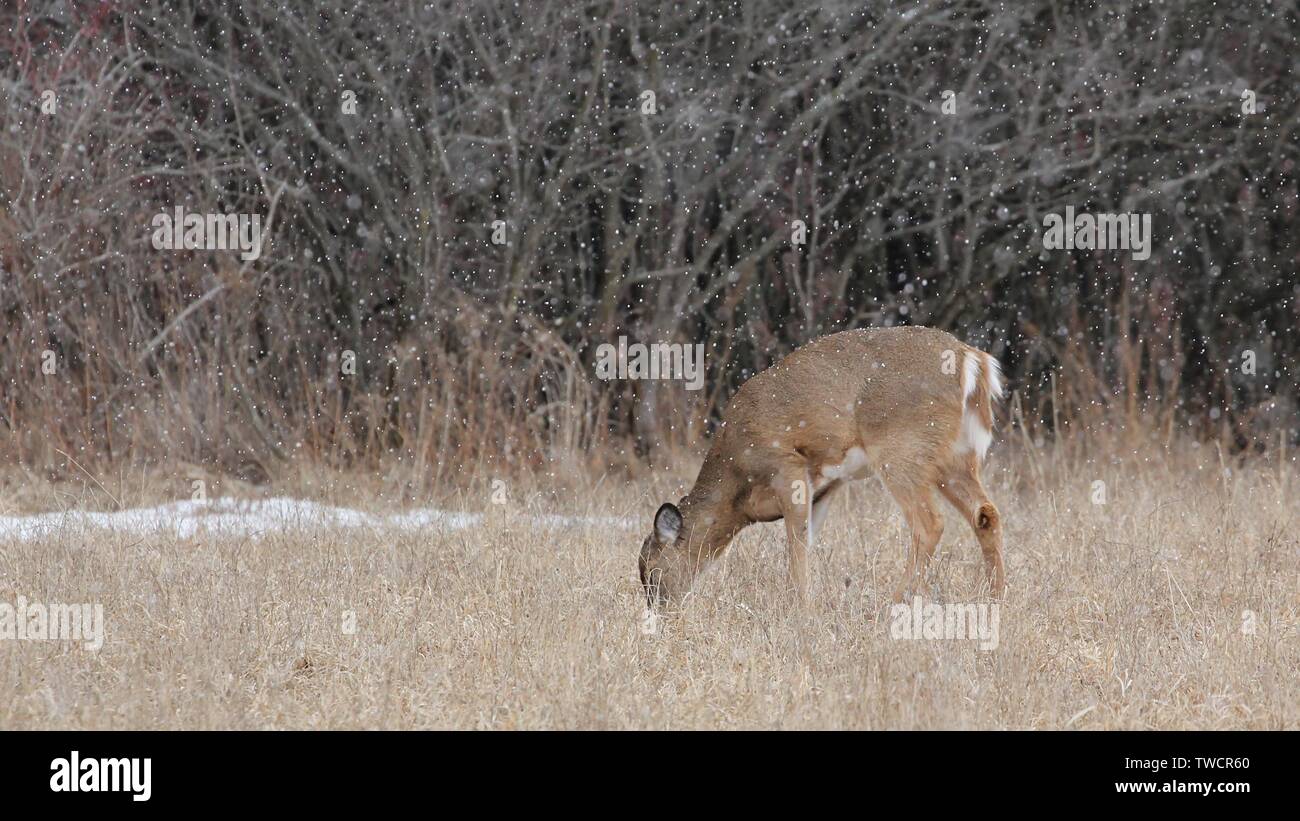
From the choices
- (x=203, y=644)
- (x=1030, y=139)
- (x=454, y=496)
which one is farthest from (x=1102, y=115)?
(x=203, y=644)

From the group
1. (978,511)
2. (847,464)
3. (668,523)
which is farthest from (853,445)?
(668,523)

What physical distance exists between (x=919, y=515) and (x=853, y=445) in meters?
0.46

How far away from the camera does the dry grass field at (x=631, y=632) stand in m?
5.55

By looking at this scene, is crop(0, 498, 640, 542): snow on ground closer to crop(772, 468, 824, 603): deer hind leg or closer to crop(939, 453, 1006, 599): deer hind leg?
crop(772, 468, 824, 603): deer hind leg

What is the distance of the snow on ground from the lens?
869 cm

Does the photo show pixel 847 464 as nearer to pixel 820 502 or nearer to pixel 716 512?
pixel 820 502

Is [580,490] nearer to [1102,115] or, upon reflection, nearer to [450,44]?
[450,44]

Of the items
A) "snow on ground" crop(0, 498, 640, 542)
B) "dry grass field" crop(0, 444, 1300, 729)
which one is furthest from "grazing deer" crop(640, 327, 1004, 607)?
"snow on ground" crop(0, 498, 640, 542)

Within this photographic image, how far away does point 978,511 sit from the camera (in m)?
7.92

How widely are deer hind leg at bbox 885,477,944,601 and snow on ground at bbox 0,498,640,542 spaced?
6.35ft

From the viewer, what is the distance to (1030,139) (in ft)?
41.3

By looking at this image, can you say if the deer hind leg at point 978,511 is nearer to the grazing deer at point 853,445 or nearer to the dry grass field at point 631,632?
the grazing deer at point 853,445

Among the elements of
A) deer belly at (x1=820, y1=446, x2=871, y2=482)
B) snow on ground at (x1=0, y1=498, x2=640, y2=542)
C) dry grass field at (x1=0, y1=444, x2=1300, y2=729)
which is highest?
deer belly at (x1=820, y1=446, x2=871, y2=482)

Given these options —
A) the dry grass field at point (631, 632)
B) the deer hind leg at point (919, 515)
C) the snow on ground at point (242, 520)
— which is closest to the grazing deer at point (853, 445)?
the deer hind leg at point (919, 515)
